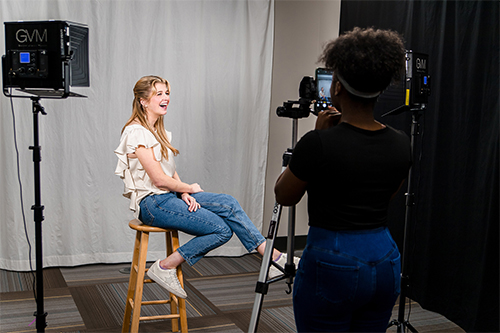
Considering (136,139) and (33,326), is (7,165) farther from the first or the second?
(136,139)

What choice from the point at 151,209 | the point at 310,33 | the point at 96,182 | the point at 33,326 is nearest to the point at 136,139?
the point at 151,209

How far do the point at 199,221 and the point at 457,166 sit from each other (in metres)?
1.56

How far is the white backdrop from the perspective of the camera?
10.8 ft

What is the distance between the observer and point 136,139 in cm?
223

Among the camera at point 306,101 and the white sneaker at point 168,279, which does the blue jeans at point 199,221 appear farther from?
the camera at point 306,101

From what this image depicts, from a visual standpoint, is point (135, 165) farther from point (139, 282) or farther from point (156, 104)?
point (139, 282)

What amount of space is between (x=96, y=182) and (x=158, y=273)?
61.7 inches

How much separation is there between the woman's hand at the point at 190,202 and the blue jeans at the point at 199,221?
2 cm

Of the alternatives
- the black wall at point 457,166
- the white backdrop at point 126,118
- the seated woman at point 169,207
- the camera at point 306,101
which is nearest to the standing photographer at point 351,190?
the camera at point 306,101

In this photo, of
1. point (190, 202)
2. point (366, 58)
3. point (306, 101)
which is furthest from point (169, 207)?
point (366, 58)

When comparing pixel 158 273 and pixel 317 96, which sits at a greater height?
pixel 317 96

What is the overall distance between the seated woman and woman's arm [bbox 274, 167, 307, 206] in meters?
1.06

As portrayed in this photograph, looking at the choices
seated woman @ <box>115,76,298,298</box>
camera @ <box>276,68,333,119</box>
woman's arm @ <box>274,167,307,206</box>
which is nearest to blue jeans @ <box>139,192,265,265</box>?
seated woman @ <box>115,76,298,298</box>

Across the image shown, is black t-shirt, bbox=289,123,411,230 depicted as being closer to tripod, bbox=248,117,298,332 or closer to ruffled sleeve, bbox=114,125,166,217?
tripod, bbox=248,117,298,332
